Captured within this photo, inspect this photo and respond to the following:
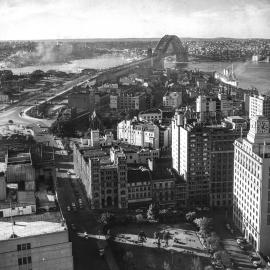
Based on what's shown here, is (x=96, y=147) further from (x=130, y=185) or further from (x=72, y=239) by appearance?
(x=72, y=239)

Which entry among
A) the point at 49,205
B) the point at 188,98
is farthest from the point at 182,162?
the point at 188,98

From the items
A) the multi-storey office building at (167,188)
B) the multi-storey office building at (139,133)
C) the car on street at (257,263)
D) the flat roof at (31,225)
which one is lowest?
the car on street at (257,263)

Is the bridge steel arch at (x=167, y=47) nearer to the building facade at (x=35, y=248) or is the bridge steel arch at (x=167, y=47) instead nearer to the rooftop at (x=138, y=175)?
the rooftop at (x=138, y=175)

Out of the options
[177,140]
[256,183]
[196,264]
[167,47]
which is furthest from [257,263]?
[167,47]

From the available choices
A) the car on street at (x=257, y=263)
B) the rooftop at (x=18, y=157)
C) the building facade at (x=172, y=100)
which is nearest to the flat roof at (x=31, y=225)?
the rooftop at (x=18, y=157)

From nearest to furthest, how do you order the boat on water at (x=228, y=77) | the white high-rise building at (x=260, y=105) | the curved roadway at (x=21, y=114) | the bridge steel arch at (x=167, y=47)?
the curved roadway at (x=21, y=114)
the white high-rise building at (x=260, y=105)
the bridge steel arch at (x=167, y=47)
the boat on water at (x=228, y=77)
